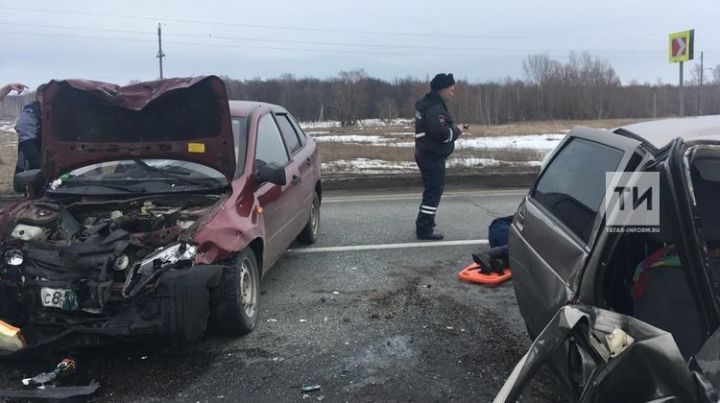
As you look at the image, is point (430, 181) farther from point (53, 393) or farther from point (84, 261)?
point (53, 393)

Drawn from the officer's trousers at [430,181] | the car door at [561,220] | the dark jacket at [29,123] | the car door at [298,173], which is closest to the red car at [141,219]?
the car door at [298,173]

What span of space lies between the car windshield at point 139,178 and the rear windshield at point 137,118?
0.22m

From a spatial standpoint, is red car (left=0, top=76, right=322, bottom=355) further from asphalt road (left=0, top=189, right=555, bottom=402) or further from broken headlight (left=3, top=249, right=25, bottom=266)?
asphalt road (left=0, top=189, right=555, bottom=402)

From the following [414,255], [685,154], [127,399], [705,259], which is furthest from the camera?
[414,255]

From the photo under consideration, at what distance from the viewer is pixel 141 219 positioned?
3.94 m

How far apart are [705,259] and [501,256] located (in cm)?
344

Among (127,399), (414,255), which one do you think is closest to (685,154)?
(127,399)

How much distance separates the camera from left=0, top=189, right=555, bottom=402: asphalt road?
332 cm

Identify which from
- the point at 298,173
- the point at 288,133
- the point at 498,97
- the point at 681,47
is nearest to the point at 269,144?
the point at 298,173

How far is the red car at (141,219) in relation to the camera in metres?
3.35

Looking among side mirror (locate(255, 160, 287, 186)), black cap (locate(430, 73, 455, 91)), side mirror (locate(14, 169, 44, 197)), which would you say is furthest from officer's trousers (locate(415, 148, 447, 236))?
side mirror (locate(14, 169, 44, 197))

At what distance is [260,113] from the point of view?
5324 mm

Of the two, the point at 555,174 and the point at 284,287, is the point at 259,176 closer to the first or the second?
the point at 284,287

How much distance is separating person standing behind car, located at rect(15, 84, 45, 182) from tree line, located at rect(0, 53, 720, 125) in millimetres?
58675
